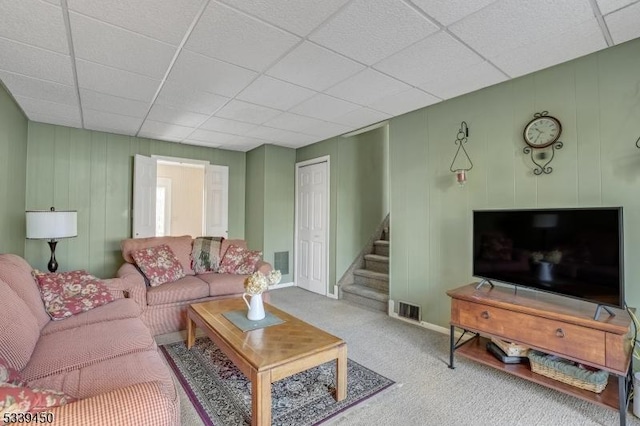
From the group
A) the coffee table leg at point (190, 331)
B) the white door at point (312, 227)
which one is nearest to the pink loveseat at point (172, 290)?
the coffee table leg at point (190, 331)

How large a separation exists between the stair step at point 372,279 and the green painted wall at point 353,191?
23cm

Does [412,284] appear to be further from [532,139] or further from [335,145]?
[335,145]

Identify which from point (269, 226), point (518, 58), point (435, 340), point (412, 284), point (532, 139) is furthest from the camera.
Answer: point (269, 226)

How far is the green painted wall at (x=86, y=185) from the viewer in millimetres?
3883

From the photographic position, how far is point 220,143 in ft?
16.2

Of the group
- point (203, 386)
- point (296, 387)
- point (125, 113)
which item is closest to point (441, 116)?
point (296, 387)

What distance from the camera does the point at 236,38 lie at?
6.54ft

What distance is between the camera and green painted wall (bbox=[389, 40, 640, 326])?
2.12 metres

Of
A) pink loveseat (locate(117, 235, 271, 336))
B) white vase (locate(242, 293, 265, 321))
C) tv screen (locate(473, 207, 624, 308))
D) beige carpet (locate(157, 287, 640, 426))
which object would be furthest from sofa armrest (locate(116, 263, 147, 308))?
tv screen (locate(473, 207, 624, 308))

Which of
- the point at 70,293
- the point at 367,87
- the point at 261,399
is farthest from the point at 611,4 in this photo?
the point at 70,293

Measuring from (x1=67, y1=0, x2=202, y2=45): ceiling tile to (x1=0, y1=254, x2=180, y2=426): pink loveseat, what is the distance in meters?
1.63

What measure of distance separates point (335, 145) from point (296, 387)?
11.2ft

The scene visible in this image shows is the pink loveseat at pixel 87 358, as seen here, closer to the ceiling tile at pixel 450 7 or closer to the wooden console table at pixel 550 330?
the wooden console table at pixel 550 330

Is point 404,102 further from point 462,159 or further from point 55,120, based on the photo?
point 55,120
